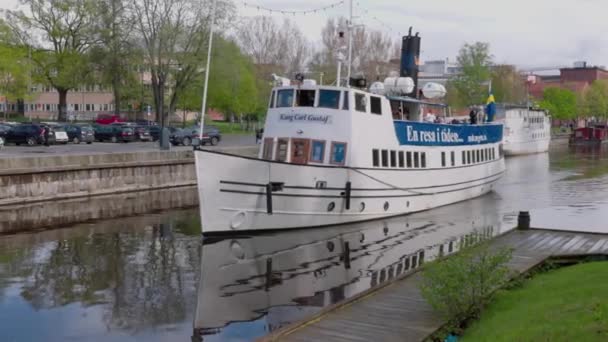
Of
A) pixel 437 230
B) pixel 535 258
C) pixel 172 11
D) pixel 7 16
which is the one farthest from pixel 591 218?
pixel 7 16

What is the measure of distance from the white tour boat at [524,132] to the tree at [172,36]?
34.5 m

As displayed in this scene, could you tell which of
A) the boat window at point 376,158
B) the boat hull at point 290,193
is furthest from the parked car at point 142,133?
the boat window at point 376,158

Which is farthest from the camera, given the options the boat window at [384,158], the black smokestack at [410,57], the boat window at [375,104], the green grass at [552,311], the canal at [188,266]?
the black smokestack at [410,57]

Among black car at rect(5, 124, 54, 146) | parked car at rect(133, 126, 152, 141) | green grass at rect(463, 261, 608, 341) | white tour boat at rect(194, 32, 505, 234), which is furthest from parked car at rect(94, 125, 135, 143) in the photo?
green grass at rect(463, 261, 608, 341)

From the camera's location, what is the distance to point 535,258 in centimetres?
1567

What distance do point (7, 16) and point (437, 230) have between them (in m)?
67.7

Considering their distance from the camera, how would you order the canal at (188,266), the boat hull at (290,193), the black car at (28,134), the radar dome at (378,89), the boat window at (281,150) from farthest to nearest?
the black car at (28,134) → the radar dome at (378,89) → the boat window at (281,150) → the boat hull at (290,193) → the canal at (188,266)

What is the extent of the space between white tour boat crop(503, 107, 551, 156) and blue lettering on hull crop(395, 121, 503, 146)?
4265 cm

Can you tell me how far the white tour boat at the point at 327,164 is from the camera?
71.6ft

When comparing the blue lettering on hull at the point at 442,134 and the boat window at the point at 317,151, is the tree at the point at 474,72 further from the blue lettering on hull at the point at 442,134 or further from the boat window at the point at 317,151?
the boat window at the point at 317,151

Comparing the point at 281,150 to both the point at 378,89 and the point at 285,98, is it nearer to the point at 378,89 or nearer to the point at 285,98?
the point at 285,98

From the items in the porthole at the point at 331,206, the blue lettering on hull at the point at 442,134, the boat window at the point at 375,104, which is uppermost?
the boat window at the point at 375,104

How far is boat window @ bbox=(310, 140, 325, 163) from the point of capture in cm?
2397

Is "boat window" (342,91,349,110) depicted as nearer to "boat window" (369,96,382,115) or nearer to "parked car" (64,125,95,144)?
"boat window" (369,96,382,115)
